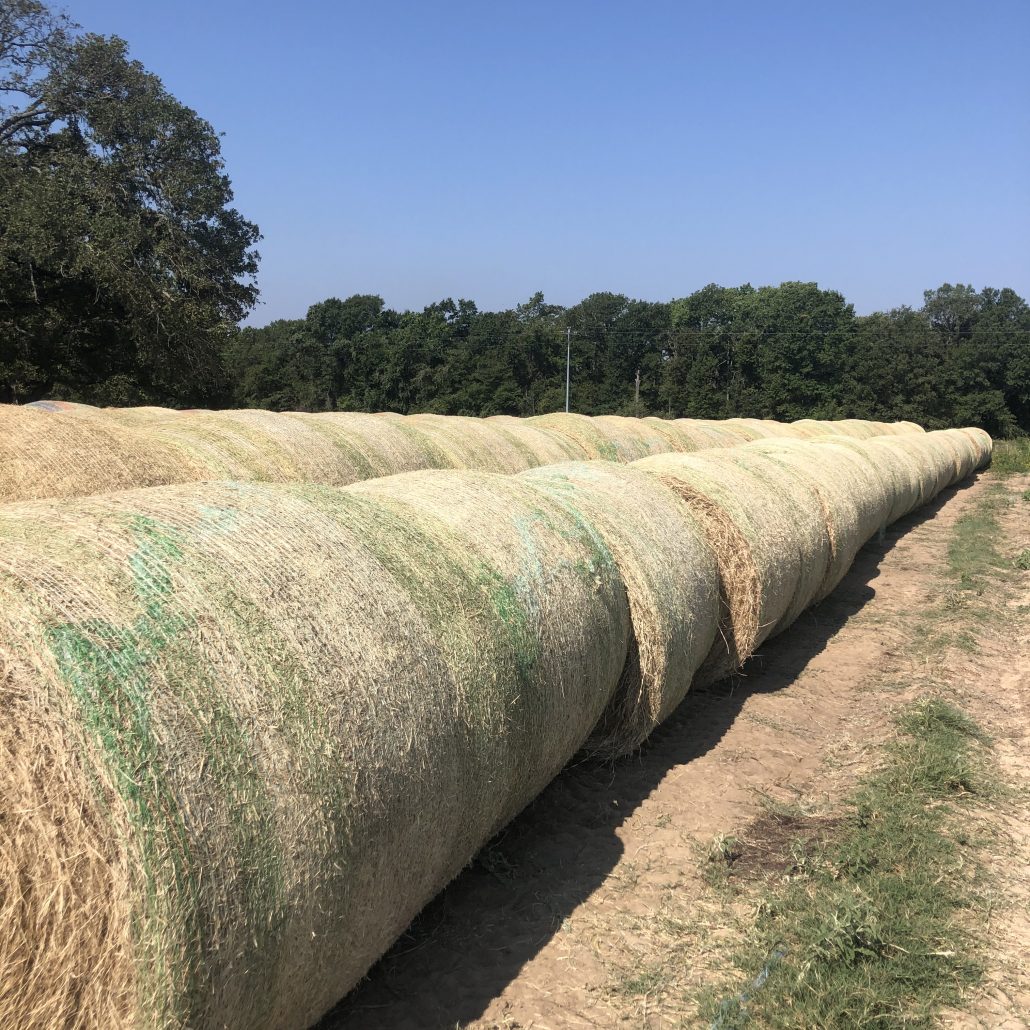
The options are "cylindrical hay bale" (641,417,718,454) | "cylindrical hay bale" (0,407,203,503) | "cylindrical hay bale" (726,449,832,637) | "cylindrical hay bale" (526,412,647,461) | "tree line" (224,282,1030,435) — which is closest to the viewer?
"cylindrical hay bale" (0,407,203,503)

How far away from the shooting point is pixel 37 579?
237 centimetres

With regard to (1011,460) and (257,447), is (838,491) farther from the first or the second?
(1011,460)

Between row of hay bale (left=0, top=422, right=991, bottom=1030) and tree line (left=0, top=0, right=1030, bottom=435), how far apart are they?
20515 mm

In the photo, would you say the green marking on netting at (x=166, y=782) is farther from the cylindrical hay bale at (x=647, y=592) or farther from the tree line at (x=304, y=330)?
the tree line at (x=304, y=330)

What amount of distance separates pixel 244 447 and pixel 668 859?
5601mm

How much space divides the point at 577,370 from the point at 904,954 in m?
67.9

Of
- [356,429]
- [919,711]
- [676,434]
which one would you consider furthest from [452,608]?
[676,434]

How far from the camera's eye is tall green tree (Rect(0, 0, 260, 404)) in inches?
824

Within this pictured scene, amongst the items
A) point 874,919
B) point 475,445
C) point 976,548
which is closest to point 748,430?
point 976,548

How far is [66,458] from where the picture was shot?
6.17 m

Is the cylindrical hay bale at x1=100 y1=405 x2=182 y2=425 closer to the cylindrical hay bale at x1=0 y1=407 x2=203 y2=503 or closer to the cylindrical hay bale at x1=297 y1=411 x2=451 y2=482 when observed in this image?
the cylindrical hay bale at x1=297 y1=411 x2=451 y2=482

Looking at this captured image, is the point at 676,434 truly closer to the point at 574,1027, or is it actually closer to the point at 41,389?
the point at 574,1027

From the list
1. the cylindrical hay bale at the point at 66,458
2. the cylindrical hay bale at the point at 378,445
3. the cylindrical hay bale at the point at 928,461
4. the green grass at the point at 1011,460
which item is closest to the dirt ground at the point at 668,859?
the cylindrical hay bale at the point at 66,458

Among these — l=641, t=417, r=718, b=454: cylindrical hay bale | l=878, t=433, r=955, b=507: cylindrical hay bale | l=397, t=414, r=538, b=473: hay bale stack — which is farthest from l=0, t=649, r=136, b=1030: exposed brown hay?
l=878, t=433, r=955, b=507: cylindrical hay bale
